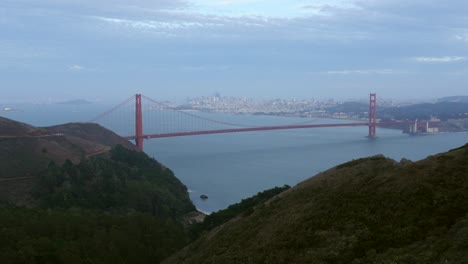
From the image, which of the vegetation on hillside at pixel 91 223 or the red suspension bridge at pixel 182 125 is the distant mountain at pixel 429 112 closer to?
the red suspension bridge at pixel 182 125

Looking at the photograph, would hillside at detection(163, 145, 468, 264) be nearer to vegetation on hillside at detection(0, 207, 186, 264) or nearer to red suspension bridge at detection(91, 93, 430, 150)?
vegetation on hillside at detection(0, 207, 186, 264)

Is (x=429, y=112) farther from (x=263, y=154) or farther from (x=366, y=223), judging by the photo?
(x=366, y=223)

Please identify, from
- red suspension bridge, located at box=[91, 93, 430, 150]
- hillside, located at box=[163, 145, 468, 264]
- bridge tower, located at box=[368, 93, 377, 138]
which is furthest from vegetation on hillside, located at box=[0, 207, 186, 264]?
bridge tower, located at box=[368, 93, 377, 138]

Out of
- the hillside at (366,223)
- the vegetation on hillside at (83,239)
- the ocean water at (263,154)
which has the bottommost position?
the ocean water at (263,154)

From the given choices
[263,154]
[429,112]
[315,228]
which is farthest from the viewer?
[429,112]

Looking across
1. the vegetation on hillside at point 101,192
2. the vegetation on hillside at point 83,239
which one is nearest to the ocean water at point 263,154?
the vegetation on hillside at point 101,192

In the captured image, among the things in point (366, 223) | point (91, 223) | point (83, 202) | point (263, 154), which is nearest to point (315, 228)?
point (366, 223)
